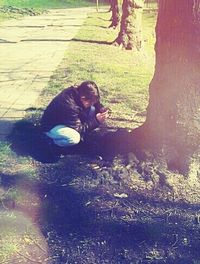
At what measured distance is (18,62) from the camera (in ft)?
43.3

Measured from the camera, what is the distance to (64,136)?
6121 mm

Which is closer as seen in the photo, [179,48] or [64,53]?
[179,48]

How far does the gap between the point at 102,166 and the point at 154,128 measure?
2.23 feet

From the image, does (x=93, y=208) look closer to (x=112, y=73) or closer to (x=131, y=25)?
(x=112, y=73)

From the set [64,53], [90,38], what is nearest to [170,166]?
[64,53]

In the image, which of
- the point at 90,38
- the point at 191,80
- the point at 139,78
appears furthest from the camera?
the point at 90,38

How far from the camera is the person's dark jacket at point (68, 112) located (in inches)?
238

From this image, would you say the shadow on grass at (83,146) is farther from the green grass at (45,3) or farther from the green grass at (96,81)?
the green grass at (45,3)

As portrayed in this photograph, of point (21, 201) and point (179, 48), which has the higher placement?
point (179, 48)

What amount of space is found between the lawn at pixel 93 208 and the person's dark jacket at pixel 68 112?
32cm

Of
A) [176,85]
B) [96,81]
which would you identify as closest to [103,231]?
[176,85]

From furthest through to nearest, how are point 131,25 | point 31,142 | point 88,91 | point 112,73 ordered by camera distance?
point 131,25 → point 112,73 → point 31,142 → point 88,91

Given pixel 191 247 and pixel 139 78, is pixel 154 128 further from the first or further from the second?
pixel 139 78

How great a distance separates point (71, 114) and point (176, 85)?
1.29m
